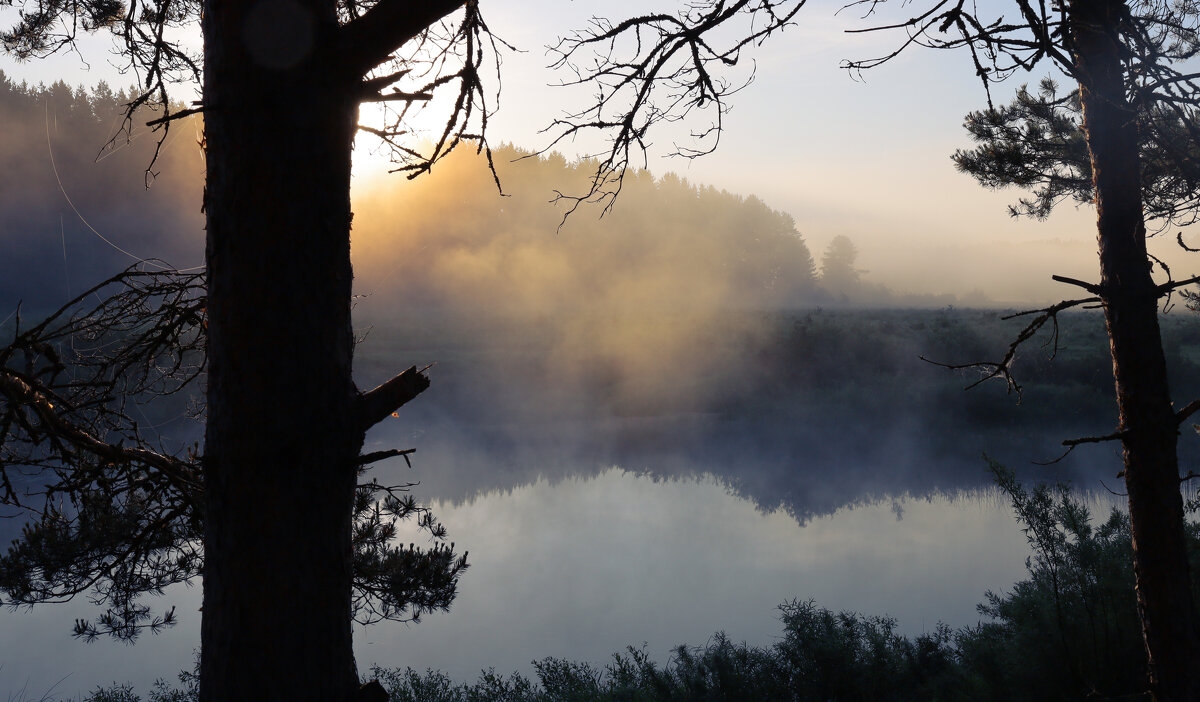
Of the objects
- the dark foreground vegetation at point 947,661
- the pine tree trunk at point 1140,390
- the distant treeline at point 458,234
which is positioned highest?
the distant treeline at point 458,234

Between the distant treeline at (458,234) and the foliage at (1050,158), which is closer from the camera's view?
the foliage at (1050,158)

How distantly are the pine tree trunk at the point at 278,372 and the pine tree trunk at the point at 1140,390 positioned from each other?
3.76 m

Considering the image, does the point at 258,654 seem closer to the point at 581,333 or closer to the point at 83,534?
the point at 83,534

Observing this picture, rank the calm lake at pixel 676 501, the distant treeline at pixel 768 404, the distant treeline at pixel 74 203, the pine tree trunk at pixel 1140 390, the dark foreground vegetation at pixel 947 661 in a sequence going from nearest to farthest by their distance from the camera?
the pine tree trunk at pixel 1140 390
the dark foreground vegetation at pixel 947 661
the calm lake at pixel 676 501
the distant treeline at pixel 768 404
the distant treeline at pixel 74 203

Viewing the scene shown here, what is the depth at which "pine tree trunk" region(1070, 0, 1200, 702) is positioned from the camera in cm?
371

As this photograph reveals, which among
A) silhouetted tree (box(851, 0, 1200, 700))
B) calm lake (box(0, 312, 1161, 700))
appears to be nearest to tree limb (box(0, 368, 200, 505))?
silhouetted tree (box(851, 0, 1200, 700))

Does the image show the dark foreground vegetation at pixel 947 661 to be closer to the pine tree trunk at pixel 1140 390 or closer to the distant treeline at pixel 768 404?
the pine tree trunk at pixel 1140 390

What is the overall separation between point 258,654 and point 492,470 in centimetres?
1854

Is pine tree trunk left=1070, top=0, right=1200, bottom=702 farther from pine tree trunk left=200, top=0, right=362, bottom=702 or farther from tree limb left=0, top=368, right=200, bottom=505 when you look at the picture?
tree limb left=0, top=368, right=200, bottom=505

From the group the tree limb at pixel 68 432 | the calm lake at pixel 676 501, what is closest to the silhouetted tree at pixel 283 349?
the tree limb at pixel 68 432

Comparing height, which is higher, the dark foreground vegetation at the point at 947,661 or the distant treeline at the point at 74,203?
the distant treeline at the point at 74,203

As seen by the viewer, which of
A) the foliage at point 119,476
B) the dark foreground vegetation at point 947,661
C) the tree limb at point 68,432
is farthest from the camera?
the dark foreground vegetation at point 947,661

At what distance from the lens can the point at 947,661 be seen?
8352 millimetres

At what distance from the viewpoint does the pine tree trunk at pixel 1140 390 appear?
12.2 feet
